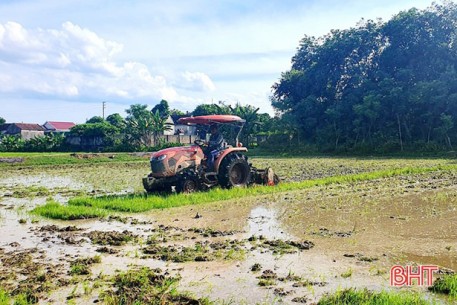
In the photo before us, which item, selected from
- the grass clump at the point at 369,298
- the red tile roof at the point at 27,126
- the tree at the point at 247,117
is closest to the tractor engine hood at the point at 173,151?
the grass clump at the point at 369,298

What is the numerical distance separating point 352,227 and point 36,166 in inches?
891

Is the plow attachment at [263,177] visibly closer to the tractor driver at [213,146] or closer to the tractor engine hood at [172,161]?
the tractor driver at [213,146]

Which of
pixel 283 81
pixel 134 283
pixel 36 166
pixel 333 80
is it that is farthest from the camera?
pixel 283 81

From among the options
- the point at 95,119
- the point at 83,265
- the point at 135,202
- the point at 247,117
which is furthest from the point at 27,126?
the point at 83,265

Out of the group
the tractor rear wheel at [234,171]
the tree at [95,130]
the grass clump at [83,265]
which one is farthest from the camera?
the tree at [95,130]

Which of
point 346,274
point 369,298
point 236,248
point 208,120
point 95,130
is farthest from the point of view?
point 95,130

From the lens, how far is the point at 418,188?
12266 mm

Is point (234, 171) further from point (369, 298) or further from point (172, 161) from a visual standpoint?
point (369, 298)

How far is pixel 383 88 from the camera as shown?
31734mm

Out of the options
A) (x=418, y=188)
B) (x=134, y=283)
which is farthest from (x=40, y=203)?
(x=418, y=188)

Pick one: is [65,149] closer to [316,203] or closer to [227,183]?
[227,183]

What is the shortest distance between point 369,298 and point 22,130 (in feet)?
188

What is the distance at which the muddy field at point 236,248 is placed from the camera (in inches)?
178

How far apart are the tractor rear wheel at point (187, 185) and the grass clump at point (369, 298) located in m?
7.34
